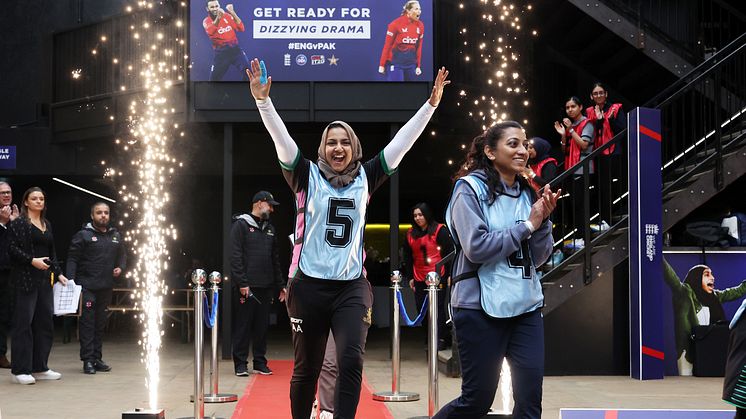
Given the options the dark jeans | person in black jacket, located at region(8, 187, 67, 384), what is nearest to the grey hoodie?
the dark jeans

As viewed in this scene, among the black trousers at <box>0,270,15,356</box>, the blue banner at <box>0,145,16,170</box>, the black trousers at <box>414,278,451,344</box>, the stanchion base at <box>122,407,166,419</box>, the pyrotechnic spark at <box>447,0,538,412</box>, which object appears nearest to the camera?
the stanchion base at <box>122,407,166,419</box>

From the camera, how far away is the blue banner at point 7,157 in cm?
1516

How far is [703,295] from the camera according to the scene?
977cm

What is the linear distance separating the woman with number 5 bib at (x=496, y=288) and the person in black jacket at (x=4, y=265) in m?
6.89

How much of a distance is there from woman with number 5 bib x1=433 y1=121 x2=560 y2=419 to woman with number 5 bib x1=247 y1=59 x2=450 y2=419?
635mm

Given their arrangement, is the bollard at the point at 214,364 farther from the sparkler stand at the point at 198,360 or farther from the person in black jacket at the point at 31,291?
the person in black jacket at the point at 31,291

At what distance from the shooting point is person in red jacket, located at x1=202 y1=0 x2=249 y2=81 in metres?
11.3

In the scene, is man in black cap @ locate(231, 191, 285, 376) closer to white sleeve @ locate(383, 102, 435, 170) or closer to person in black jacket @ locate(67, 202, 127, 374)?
person in black jacket @ locate(67, 202, 127, 374)

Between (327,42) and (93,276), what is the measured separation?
3.90 metres

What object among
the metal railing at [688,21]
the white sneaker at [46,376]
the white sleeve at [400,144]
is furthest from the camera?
the metal railing at [688,21]

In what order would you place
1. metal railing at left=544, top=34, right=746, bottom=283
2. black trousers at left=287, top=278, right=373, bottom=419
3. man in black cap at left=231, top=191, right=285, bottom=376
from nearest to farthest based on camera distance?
black trousers at left=287, top=278, right=373, bottom=419, metal railing at left=544, top=34, right=746, bottom=283, man in black cap at left=231, top=191, right=285, bottom=376

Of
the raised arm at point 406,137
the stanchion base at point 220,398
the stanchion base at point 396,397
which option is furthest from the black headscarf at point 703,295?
the raised arm at point 406,137

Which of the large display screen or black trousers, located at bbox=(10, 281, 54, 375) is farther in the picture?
the large display screen

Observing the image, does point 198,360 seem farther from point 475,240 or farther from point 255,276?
point 475,240
